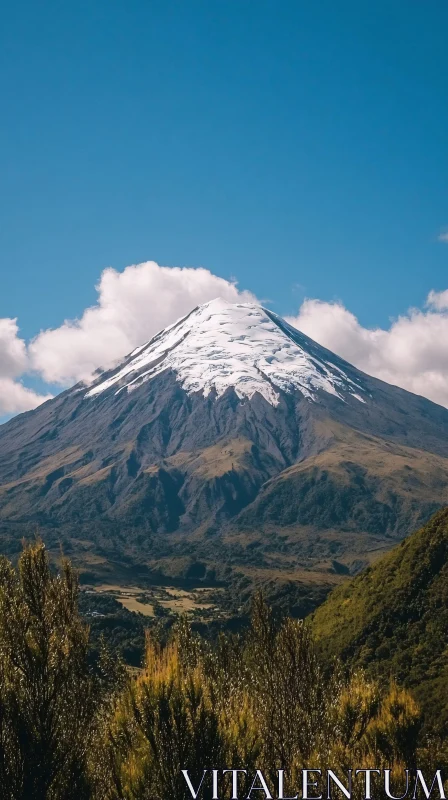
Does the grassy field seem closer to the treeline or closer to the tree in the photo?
the treeline

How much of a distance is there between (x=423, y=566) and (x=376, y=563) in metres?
14.2

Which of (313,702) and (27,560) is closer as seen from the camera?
(27,560)

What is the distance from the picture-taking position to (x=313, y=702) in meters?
25.2

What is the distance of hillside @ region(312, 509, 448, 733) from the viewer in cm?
6067

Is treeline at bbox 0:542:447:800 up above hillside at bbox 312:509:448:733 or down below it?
above

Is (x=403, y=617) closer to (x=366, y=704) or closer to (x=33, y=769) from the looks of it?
(x=366, y=704)

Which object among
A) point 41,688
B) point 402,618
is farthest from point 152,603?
point 41,688

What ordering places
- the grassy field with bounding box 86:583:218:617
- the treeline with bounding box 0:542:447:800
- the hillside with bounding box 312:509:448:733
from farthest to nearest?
the grassy field with bounding box 86:583:218:617, the hillside with bounding box 312:509:448:733, the treeline with bounding box 0:542:447:800

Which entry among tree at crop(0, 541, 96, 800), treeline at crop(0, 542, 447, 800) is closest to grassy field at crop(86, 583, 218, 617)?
treeline at crop(0, 542, 447, 800)

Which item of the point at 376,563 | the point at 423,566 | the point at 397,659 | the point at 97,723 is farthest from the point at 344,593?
the point at 97,723

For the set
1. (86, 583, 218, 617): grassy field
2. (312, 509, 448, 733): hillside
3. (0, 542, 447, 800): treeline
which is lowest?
(86, 583, 218, 617): grassy field

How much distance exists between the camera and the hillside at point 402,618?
60.7 m

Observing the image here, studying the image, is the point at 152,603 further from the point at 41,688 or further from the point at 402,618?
the point at 41,688

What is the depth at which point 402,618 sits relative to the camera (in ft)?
231
